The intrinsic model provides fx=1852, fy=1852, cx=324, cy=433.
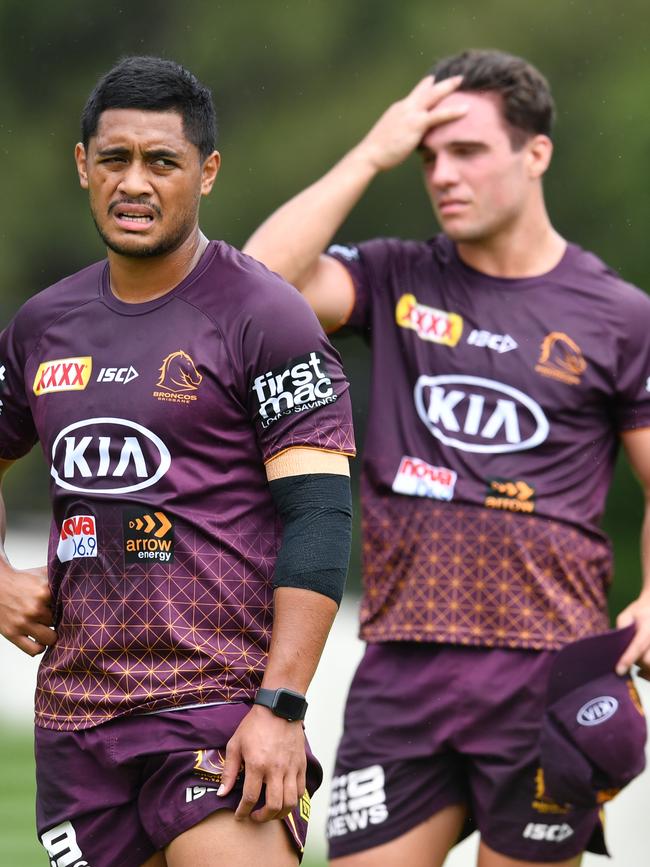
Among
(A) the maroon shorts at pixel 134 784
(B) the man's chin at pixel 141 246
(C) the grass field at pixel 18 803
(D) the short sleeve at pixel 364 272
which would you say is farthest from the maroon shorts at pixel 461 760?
(C) the grass field at pixel 18 803

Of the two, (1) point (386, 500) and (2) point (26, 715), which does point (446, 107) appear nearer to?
(1) point (386, 500)

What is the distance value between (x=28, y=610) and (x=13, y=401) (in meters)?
0.48

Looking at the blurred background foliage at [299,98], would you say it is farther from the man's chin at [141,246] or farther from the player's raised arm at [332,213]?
the man's chin at [141,246]

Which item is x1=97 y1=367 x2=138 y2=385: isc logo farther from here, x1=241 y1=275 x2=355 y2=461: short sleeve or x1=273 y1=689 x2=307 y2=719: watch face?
x1=273 y1=689 x2=307 y2=719: watch face

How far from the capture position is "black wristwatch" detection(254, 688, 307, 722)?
3.60 m

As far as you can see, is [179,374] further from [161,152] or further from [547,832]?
[547,832]

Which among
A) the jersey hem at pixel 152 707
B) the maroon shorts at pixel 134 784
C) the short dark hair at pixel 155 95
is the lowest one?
the maroon shorts at pixel 134 784

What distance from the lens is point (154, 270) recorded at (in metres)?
3.90

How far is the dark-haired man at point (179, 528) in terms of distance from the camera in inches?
144

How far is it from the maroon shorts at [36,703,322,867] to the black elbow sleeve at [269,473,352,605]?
1.00 ft

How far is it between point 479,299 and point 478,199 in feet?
0.94

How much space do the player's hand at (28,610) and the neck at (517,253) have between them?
6.11 feet

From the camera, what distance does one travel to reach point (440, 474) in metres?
5.05

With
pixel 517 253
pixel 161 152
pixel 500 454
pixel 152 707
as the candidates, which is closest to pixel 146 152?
pixel 161 152
